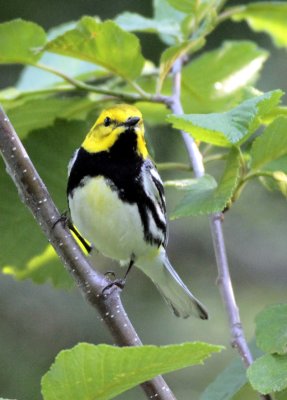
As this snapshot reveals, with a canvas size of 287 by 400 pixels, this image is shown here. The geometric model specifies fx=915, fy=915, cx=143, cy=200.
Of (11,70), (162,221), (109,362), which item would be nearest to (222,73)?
(162,221)

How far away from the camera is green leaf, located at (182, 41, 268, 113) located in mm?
1959

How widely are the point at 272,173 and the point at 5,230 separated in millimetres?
613

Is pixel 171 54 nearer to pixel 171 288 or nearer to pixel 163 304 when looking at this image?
pixel 171 288

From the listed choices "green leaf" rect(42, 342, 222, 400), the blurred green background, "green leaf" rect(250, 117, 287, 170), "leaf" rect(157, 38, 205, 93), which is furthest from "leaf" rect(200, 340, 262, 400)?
the blurred green background

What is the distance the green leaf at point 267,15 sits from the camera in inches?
75.0

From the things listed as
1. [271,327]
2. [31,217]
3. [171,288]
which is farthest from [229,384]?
[171,288]

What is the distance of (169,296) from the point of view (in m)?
2.27

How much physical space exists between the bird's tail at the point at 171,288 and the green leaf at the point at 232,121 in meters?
0.93

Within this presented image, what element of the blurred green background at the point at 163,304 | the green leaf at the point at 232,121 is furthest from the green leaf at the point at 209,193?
the blurred green background at the point at 163,304

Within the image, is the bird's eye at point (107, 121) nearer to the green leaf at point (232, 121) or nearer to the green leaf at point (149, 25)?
the green leaf at point (149, 25)

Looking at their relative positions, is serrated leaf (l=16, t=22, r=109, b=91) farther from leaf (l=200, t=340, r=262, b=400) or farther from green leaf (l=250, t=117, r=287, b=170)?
leaf (l=200, t=340, r=262, b=400)

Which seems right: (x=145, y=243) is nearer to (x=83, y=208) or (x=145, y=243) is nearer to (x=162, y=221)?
(x=162, y=221)

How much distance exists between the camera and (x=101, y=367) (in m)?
0.91

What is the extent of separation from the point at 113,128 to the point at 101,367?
119 centimetres
